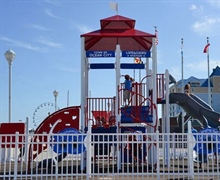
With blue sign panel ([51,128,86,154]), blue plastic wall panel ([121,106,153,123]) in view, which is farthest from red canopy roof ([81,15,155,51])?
blue sign panel ([51,128,86,154])

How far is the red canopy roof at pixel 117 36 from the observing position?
1428cm

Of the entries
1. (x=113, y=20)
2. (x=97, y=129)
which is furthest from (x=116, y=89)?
(x=113, y=20)

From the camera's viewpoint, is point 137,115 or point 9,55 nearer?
point 137,115

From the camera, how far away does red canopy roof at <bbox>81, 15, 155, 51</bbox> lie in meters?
14.3

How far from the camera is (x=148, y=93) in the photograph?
1508 centimetres

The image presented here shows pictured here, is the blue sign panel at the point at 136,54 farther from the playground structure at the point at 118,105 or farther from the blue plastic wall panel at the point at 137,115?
the blue plastic wall panel at the point at 137,115

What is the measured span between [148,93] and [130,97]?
4.97 ft

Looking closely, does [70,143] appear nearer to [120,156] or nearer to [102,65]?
[120,156]

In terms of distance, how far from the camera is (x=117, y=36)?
14.1 meters

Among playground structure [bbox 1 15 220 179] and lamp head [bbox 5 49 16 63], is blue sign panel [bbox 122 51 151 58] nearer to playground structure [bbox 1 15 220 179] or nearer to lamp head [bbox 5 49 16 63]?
playground structure [bbox 1 15 220 179]

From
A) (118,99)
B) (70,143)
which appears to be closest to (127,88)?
(118,99)

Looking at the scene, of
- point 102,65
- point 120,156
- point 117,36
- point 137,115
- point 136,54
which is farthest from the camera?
point 102,65

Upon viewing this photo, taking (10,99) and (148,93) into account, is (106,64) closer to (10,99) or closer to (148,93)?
(148,93)

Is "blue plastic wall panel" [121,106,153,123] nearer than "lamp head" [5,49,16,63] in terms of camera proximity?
Yes
